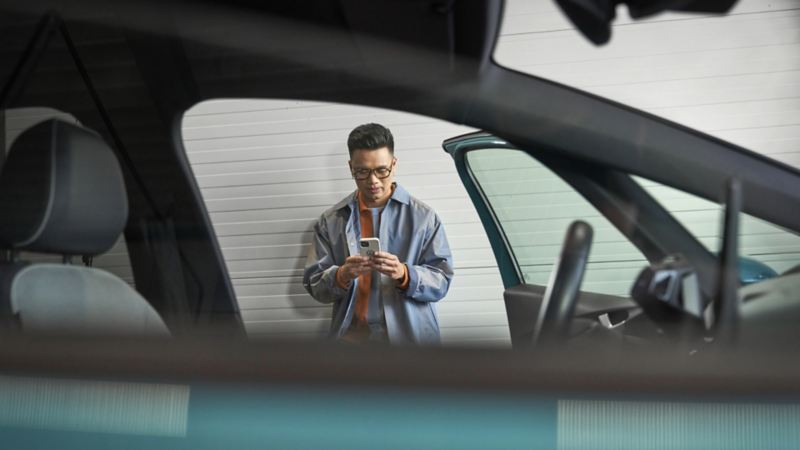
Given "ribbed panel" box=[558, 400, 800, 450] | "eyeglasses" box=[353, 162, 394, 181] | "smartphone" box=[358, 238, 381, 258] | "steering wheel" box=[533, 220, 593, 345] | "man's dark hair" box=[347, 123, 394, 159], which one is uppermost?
"man's dark hair" box=[347, 123, 394, 159]

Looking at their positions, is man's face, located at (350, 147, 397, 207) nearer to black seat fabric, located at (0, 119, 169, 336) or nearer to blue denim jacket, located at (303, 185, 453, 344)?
blue denim jacket, located at (303, 185, 453, 344)

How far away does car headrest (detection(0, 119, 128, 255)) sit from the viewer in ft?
3.91

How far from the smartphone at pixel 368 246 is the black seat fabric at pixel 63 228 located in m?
0.30

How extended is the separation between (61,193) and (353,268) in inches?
17.2

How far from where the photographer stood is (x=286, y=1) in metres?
1.16

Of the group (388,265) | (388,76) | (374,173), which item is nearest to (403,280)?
(388,265)

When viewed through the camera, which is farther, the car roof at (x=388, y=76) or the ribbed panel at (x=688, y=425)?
the car roof at (x=388, y=76)

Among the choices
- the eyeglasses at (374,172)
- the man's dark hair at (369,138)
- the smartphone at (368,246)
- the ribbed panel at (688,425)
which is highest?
the man's dark hair at (369,138)

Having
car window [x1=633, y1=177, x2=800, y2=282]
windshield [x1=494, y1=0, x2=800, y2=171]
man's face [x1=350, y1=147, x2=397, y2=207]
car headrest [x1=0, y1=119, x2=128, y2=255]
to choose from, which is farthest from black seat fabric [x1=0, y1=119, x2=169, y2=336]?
car window [x1=633, y1=177, x2=800, y2=282]

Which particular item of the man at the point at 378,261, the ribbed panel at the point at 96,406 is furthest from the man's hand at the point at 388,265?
the ribbed panel at the point at 96,406

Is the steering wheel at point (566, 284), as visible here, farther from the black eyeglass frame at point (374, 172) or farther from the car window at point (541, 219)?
the black eyeglass frame at point (374, 172)

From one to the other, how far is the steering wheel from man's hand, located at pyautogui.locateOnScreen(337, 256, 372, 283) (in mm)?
258

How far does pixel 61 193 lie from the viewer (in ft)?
3.96

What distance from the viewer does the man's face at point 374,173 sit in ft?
3.93
